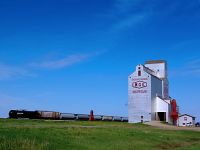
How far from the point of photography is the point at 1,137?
2323 centimetres

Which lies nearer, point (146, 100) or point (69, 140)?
point (69, 140)

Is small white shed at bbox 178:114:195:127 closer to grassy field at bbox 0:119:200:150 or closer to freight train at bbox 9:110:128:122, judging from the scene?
freight train at bbox 9:110:128:122

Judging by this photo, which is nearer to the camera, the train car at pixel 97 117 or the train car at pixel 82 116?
the train car at pixel 82 116

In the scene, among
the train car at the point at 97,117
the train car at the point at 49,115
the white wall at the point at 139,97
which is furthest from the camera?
the train car at the point at 97,117

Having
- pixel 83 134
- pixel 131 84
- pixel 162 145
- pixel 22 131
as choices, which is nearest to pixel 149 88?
pixel 131 84

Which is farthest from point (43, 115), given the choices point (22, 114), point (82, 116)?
point (82, 116)

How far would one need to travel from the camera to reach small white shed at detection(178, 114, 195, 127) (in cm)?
9338

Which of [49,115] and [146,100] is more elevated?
[146,100]

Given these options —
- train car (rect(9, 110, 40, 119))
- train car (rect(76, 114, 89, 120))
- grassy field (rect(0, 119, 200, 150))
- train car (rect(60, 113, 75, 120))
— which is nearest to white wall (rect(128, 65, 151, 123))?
train car (rect(76, 114, 89, 120))

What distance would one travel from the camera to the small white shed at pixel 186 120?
93381 millimetres

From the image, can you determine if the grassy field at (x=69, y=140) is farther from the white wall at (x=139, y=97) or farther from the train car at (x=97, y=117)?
the train car at (x=97, y=117)

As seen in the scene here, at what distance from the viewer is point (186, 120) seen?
94188 mm

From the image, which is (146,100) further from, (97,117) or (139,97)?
(97,117)

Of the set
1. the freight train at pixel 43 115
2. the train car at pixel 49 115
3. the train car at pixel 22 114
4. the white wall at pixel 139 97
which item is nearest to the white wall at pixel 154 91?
the white wall at pixel 139 97
